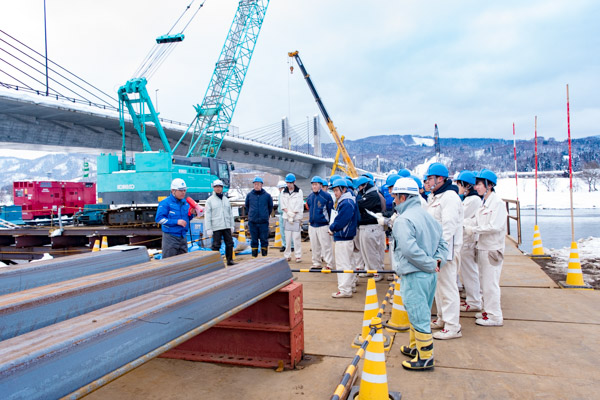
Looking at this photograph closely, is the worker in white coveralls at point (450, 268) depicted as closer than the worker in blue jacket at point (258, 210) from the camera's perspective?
Yes

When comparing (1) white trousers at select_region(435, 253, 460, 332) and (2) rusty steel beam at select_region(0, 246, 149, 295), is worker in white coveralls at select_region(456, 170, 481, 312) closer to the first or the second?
(1) white trousers at select_region(435, 253, 460, 332)

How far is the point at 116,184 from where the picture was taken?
54.0ft

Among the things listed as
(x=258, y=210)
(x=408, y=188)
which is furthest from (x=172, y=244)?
(x=408, y=188)

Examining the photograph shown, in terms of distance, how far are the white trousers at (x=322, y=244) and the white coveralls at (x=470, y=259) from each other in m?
3.21

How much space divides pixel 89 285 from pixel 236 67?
3695cm

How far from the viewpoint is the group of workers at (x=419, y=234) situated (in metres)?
3.52

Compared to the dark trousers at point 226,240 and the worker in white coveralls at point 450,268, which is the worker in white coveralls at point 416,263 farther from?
the dark trousers at point 226,240

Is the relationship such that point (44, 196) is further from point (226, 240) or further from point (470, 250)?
point (470, 250)

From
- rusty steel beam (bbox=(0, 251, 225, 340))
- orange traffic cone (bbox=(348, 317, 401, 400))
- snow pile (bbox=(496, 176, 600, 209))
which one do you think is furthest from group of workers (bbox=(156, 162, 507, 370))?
snow pile (bbox=(496, 176, 600, 209))

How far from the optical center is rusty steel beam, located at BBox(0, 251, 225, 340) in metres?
2.00

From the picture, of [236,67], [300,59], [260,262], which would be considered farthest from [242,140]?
[260,262]

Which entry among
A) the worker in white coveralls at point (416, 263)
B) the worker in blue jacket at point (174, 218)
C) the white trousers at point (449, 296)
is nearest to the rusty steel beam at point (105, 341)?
the worker in white coveralls at point (416, 263)

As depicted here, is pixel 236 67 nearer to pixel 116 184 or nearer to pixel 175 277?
pixel 116 184

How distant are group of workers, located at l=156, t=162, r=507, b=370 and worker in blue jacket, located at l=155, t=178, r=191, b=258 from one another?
2 cm
